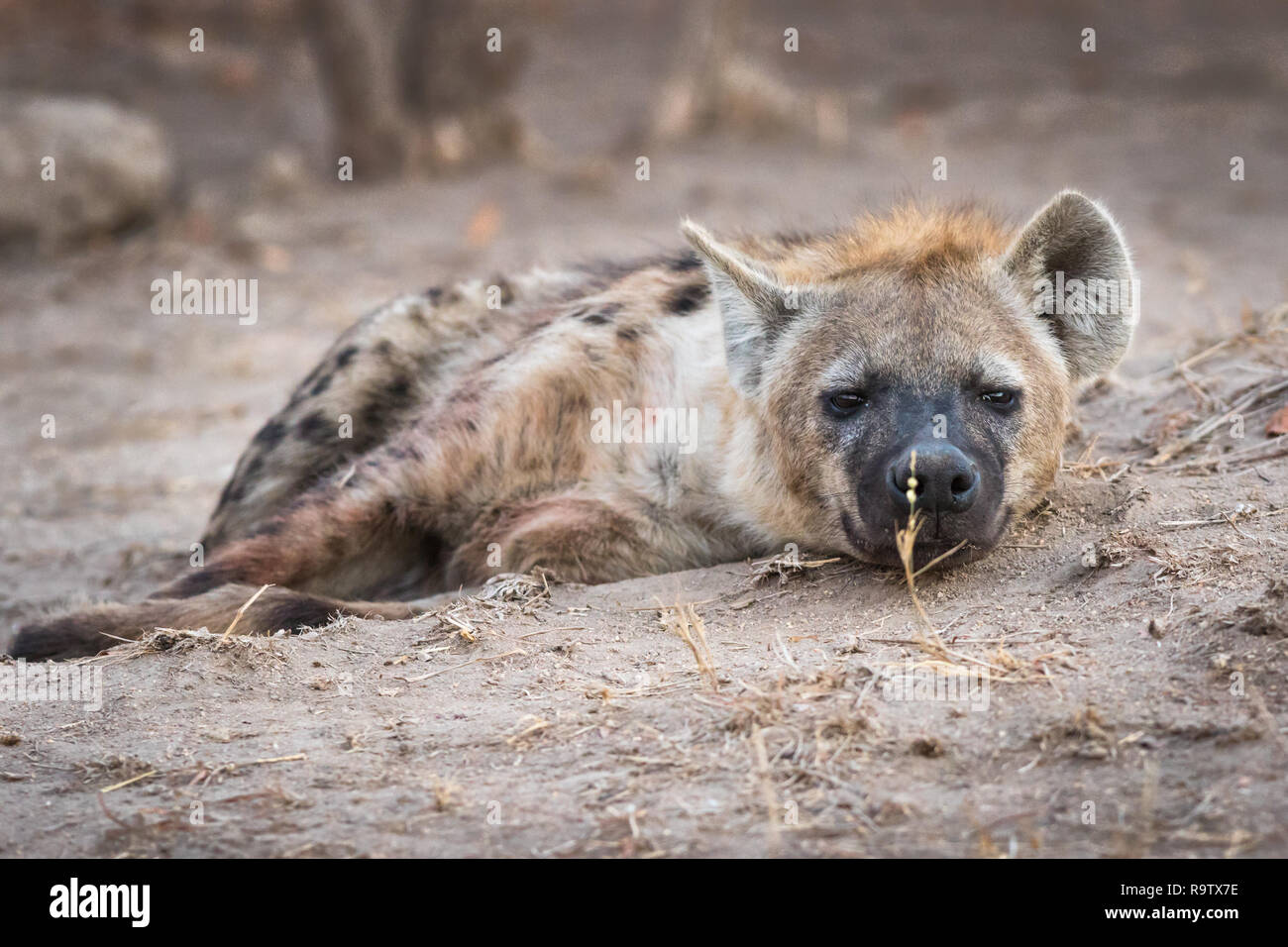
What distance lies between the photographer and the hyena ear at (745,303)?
8.59 feet

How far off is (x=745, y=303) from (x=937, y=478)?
618mm

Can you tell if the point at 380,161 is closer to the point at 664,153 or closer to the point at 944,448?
the point at 664,153

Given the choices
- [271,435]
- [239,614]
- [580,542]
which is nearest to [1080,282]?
[580,542]

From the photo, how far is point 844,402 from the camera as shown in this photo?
98.7 inches

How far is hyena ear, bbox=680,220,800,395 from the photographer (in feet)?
8.59

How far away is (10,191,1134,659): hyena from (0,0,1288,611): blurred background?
85cm

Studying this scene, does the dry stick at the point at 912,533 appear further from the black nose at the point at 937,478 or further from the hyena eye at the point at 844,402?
the hyena eye at the point at 844,402

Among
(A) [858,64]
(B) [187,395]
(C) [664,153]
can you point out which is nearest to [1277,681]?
(B) [187,395]

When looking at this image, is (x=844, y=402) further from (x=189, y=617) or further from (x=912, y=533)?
(x=189, y=617)

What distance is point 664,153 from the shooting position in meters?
8.00

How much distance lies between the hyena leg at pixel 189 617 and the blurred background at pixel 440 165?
854mm

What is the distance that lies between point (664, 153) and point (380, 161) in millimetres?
1716

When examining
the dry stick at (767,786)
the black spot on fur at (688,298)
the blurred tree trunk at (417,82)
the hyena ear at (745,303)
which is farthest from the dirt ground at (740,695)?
the blurred tree trunk at (417,82)

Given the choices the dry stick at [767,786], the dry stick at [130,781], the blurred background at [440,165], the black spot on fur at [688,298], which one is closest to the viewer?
the dry stick at [767,786]
